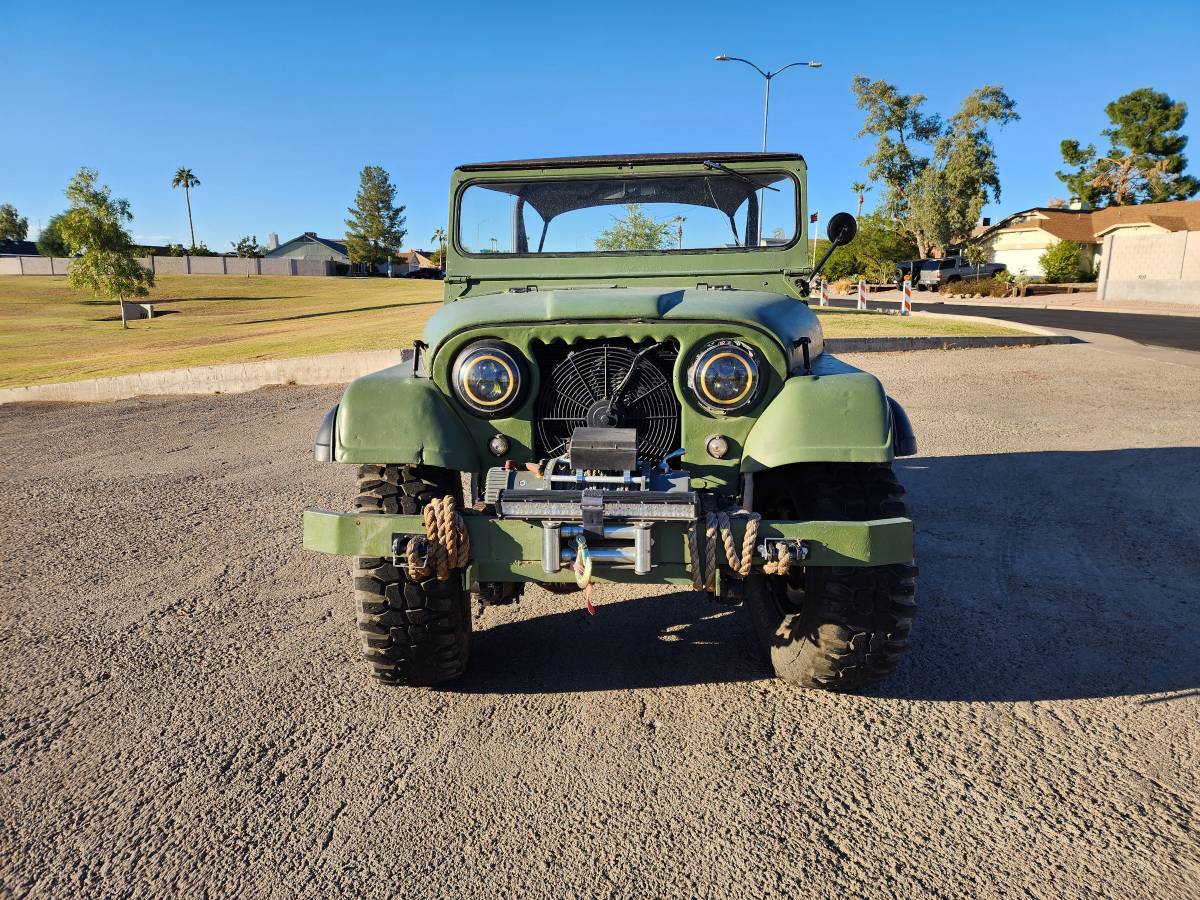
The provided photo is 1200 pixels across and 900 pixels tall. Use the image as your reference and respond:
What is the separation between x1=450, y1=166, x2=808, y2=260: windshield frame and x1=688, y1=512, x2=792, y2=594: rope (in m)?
2.01

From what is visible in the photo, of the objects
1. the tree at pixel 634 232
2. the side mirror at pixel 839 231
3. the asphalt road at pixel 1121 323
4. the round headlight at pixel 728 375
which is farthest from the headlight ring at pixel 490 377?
the asphalt road at pixel 1121 323

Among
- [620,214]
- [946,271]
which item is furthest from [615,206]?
[946,271]

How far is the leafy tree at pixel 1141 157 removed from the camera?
53.8 meters

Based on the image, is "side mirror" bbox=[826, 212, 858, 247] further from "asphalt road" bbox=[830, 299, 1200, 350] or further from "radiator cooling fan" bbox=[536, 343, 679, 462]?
"asphalt road" bbox=[830, 299, 1200, 350]

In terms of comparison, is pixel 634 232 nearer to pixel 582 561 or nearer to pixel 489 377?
pixel 489 377

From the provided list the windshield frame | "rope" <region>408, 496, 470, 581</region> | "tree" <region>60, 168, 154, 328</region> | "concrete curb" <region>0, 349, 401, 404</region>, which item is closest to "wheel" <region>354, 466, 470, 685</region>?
"rope" <region>408, 496, 470, 581</region>

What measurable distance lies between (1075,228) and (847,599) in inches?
2247

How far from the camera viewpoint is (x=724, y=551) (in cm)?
253

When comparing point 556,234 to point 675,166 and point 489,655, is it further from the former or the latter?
point 489,655

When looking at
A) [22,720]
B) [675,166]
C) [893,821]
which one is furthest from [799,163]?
[22,720]

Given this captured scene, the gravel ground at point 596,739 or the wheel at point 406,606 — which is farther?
the wheel at point 406,606

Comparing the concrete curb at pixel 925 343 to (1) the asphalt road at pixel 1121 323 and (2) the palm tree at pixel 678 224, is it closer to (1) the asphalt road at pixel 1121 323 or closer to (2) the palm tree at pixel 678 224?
(1) the asphalt road at pixel 1121 323

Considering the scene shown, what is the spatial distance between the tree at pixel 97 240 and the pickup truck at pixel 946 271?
40.7 m

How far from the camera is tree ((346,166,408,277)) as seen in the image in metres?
92.9
